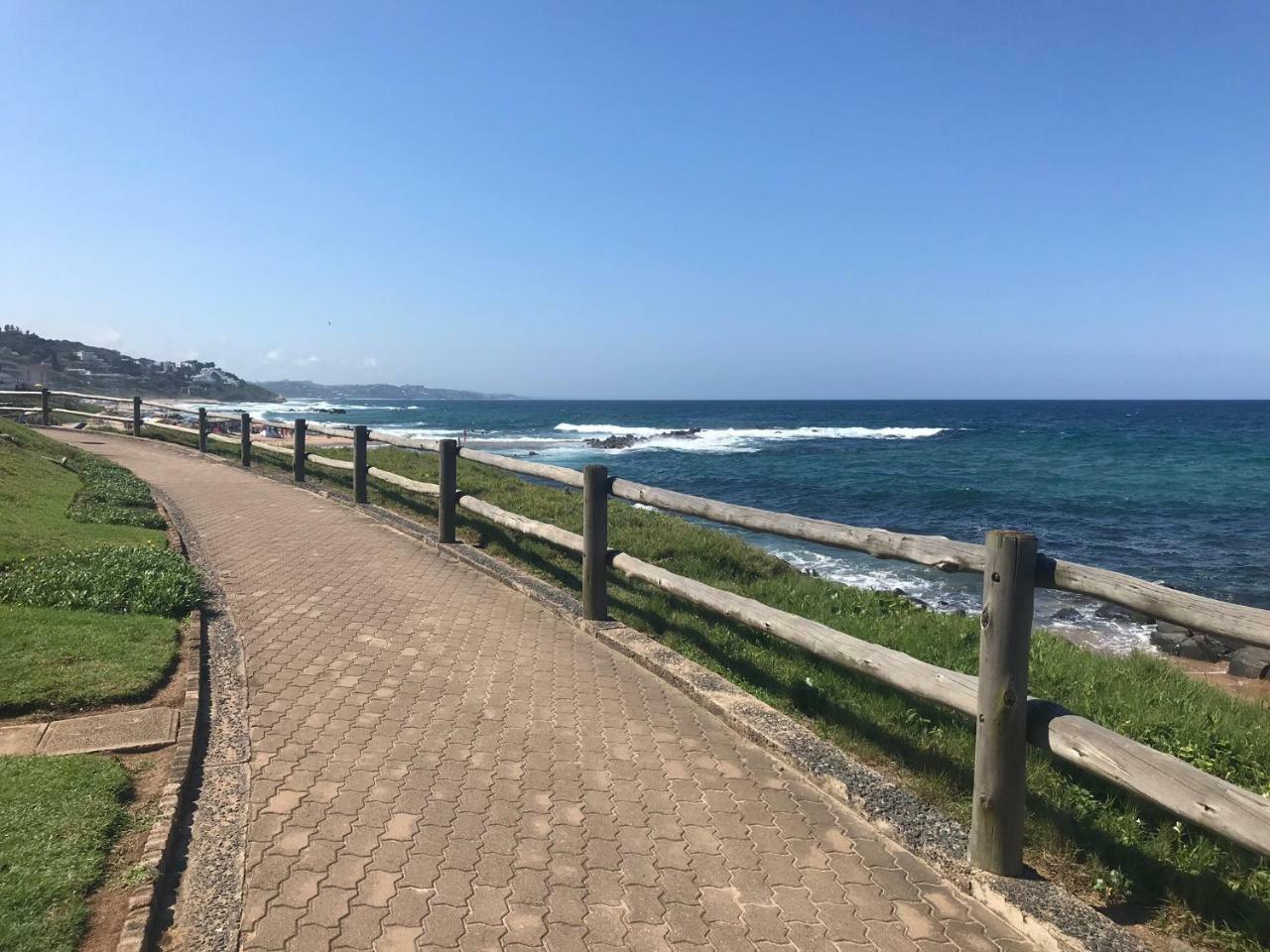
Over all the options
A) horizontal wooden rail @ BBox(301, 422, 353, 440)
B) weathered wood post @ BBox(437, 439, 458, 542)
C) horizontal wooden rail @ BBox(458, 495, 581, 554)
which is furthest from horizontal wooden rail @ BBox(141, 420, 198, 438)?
horizontal wooden rail @ BBox(458, 495, 581, 554)

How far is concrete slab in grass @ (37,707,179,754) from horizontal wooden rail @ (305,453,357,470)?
28.6ft

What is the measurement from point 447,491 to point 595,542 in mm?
Answer: 3616

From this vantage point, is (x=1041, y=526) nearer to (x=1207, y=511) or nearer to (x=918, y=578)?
(x=1207, y=511)

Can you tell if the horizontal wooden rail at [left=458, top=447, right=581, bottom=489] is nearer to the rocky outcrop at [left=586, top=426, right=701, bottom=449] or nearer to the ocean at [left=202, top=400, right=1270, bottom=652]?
the ocean at [left=202, top=400, right=1270, bottom=652]

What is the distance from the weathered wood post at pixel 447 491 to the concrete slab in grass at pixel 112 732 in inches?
206

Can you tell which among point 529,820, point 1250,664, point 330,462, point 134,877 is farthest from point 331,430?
point 1250,664

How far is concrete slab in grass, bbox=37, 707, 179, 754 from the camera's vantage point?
12.9 ft

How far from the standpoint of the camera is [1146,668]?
265 inches

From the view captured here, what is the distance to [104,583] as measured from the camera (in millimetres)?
6254

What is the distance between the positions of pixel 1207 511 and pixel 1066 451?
24.1 m

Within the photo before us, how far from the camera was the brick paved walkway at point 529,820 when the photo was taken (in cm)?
290

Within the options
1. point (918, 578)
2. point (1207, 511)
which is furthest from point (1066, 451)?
point (918, 578)

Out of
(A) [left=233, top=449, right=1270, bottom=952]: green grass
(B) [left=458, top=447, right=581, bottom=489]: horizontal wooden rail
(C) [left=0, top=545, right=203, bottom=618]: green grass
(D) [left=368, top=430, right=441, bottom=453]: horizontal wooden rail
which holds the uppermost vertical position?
(D) [left=368, top=430, right=441, bottom=453]: horizontal wooden rail

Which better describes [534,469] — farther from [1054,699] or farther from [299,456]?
[299,456]
